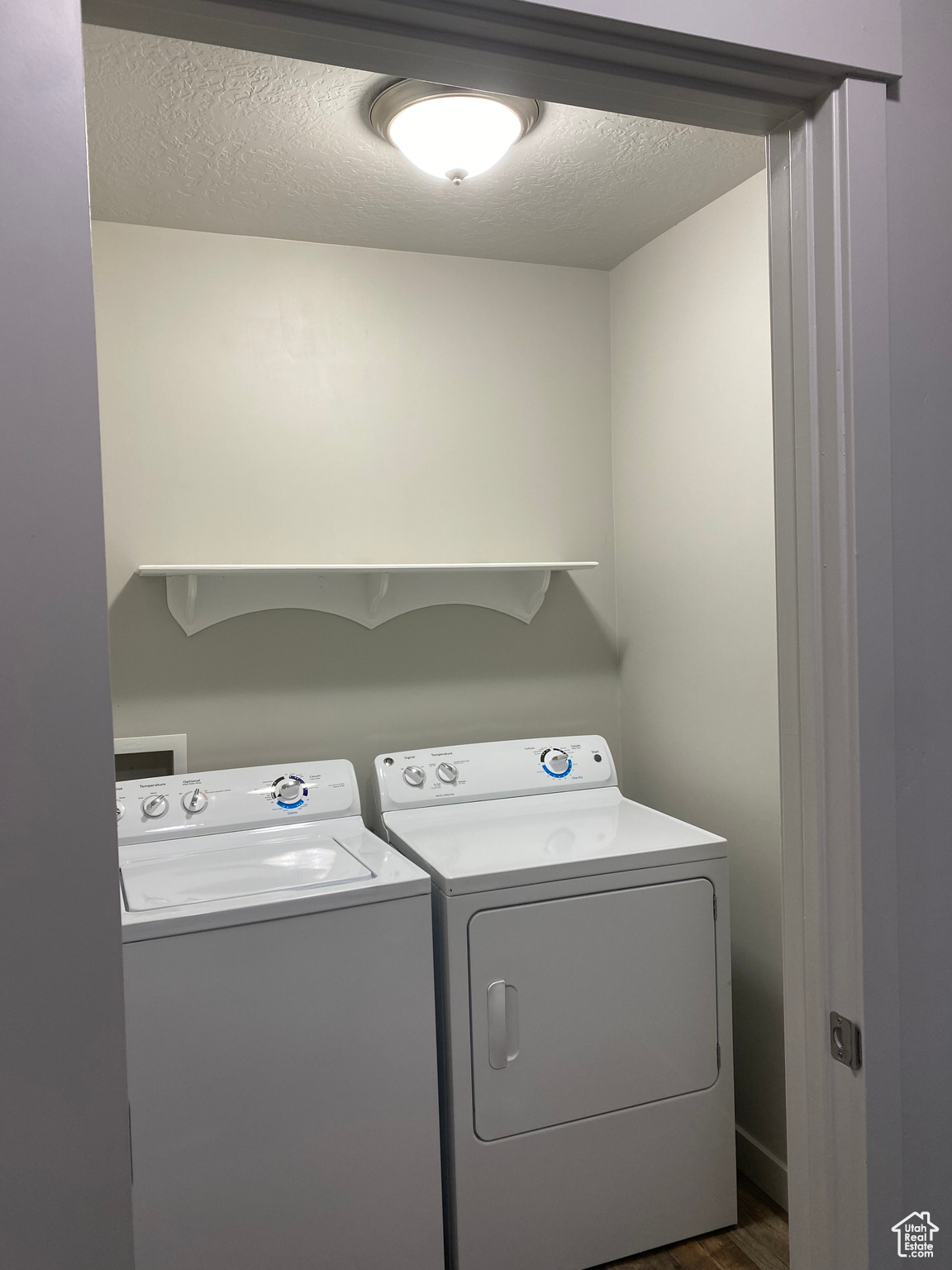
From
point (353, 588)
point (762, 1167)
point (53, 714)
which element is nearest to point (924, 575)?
point (53, 714)

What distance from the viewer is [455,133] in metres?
1.80

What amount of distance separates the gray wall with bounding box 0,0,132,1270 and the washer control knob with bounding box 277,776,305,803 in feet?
5.29

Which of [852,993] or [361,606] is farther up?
[361,606]

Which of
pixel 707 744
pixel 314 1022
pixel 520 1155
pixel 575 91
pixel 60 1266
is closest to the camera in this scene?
pixel 60 1266

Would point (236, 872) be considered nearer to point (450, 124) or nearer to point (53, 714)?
point (53, 714)

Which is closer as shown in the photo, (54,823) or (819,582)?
(54,823)

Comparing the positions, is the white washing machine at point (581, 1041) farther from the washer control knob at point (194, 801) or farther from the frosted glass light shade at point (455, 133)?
the frosted glass light shade at point (455, 133)

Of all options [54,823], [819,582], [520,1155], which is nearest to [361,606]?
[520,1155]

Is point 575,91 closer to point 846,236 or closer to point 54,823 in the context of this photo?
point 846,236

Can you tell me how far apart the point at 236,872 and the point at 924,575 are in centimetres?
151

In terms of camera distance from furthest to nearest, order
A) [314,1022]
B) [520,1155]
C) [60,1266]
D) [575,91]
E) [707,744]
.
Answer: [707,744] → [520,1155] → [314,1022] → [575,91] → [60,1266]

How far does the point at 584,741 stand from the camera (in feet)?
8.74

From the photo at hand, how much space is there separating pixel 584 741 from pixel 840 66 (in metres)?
1.97

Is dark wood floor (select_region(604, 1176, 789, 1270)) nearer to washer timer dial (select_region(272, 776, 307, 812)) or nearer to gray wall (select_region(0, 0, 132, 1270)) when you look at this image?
washer timer dial (select_region(272, 776, 307, 812))
